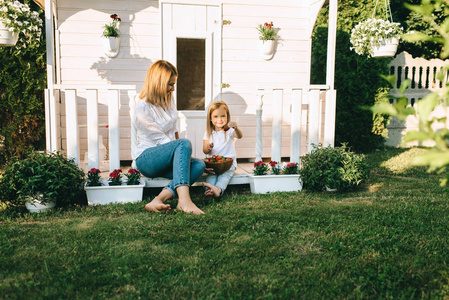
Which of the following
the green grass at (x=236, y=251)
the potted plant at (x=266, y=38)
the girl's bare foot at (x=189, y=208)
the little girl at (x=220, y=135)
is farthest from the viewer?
the potted plant at (x=266, y=38)

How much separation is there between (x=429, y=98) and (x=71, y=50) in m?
4.94

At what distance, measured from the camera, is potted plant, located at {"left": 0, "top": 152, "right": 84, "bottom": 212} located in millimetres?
3486

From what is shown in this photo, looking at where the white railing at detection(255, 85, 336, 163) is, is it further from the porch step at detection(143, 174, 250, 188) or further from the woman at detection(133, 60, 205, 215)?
the woman at detection(133, 60, 205, 215)

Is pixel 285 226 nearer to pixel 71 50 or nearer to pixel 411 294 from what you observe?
pixel 411 294

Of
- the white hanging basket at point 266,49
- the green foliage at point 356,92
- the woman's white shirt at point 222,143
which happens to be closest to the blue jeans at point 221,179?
the woman's white shirt at point 222,143

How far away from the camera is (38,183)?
3.50 metres

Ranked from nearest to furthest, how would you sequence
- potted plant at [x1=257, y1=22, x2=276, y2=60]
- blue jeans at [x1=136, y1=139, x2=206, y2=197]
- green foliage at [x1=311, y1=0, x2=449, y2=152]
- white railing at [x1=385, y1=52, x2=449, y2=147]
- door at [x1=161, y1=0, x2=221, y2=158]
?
blue jeans at [x1=136, y1=139, x2=206, y2=197], door at [x1=161, y1=0, x2=221, y2=158], potted plant at [x1=257, y1=22, x2=276, y2=60], green foliage at [x1=311, y1=0, x2=449, y2=152], white railing at [x1=385, y1=52, x2=449, y2=147]

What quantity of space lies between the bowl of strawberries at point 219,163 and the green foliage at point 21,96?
3.19m

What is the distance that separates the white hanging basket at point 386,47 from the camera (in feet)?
14.6

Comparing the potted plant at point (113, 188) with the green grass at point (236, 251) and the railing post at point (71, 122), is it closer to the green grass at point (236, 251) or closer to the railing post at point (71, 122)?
the green grass at point (236, 251)

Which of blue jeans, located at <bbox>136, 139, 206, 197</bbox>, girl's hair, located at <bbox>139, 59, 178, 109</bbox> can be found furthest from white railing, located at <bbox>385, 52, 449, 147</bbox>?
girl's hair, located at <bbox>139, 59, 178, 109</bbox>

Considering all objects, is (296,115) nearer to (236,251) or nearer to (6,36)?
(236,251)

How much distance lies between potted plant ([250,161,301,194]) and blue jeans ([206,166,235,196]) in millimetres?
283

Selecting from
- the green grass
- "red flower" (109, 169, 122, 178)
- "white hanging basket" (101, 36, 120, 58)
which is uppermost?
"white hanging basket" (101, 36, 120, 58)
